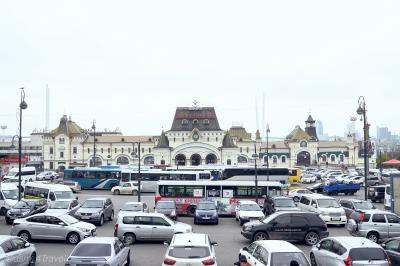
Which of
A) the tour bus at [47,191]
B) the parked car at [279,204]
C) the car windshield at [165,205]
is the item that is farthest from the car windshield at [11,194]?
the parked car at [279,204]

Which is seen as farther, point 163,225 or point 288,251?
point 163,225

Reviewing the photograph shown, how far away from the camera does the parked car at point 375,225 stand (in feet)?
70.4

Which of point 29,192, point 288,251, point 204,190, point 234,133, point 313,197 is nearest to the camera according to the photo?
point 288,251

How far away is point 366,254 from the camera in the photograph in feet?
45.2

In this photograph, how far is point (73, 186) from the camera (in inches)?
2057

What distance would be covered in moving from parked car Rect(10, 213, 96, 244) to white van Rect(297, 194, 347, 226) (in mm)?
13351

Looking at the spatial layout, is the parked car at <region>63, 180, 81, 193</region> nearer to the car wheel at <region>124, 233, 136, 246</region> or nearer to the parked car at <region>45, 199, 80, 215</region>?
the parked car at <region>45, 199, 80, 215</region>

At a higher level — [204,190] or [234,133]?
[234,133]

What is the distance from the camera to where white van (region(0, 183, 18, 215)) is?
30722mm

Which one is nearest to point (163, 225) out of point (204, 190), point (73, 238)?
point (73, 238)

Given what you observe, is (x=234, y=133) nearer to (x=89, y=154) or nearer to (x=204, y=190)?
(x=89, y=154)

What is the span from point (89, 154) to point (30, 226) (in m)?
81.6

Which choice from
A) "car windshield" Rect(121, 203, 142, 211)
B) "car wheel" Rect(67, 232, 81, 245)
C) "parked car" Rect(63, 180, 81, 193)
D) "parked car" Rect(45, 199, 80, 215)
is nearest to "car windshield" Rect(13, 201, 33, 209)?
"parked car" Rect(45, 199, 80, 215)

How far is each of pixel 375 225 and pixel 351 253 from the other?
855 cm
